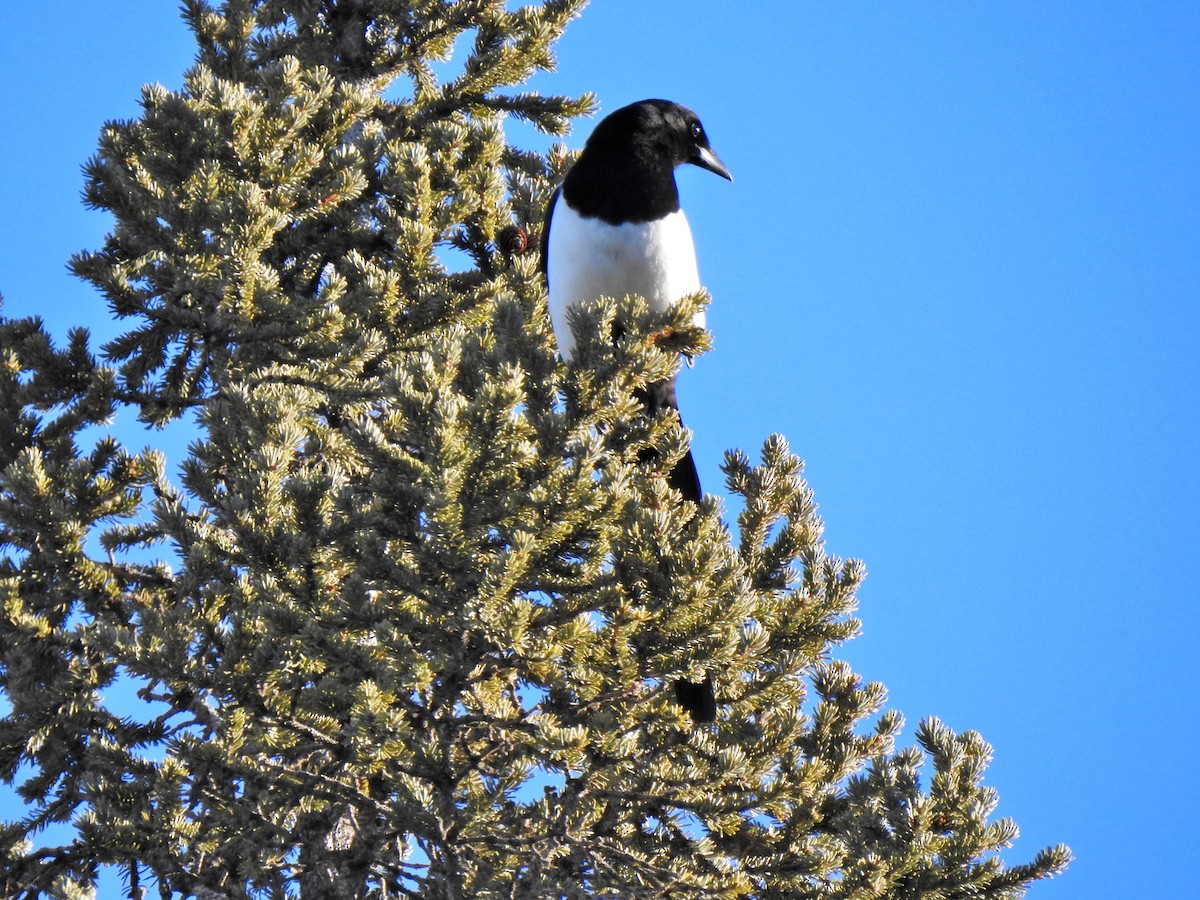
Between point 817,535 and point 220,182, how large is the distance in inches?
89.6

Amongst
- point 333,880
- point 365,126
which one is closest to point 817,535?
point 333,880

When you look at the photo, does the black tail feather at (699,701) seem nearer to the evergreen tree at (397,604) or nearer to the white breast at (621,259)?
the evergreen tree at (397,604)

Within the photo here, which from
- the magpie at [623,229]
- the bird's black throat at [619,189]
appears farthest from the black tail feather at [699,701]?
the bird's black throat at [619,189]

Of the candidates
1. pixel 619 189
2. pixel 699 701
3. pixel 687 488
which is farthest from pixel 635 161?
pixel 699 701

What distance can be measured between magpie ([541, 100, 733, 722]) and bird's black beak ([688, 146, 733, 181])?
0.29 meters

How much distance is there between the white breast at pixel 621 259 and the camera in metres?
4.70

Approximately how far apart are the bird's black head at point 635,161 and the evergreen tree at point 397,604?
0.50m

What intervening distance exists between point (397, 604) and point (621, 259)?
1910 mm

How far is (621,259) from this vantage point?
4695 millimetres

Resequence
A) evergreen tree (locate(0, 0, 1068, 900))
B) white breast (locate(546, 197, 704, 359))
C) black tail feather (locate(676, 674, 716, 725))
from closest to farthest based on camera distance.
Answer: evergreen tree (locate(0, 0, 1068, 900)) < black tail feather (locate(676, 674, 716, 725)) < white breast (locate(546, 197, 704, 359))

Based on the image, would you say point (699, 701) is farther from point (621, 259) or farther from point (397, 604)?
point (621, 259)

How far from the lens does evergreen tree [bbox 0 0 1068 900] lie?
3.09m

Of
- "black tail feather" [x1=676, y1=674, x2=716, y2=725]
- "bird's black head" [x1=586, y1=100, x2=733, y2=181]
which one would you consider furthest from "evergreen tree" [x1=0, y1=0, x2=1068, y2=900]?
"bird's black head" [x1=586, y1=100, x2=733, y2=181]

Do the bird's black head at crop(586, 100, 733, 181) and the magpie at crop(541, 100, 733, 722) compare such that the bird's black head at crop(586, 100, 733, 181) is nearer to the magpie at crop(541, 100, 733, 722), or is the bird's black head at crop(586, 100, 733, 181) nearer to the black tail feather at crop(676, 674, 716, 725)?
the magpie at crop(541, 100, 733, 722)
